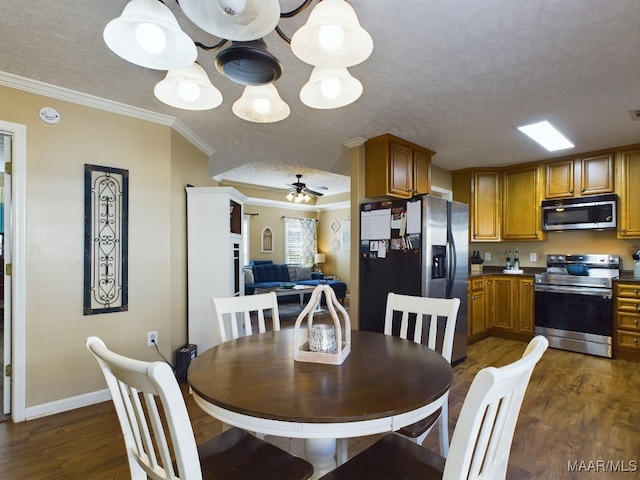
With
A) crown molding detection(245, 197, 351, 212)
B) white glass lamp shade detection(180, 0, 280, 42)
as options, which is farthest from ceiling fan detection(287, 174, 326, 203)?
white glass lamp shade detection(180, 0, 280, 42)

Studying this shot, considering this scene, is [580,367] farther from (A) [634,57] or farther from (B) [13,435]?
(B) [13,435]

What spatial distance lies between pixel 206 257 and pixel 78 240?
1.02 meters

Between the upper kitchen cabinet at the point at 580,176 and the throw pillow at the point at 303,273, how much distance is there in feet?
16.1

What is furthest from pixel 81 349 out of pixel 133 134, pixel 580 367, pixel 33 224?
pixel 580 367

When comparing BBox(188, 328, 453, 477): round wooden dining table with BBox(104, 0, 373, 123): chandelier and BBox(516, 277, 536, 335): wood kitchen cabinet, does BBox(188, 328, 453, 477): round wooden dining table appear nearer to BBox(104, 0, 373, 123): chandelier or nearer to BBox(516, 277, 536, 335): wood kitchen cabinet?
BBox(104, 0, 373, 123): chandelier

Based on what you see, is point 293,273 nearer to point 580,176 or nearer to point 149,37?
point 580,176

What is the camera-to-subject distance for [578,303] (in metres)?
3.67

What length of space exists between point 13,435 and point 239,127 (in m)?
2.81

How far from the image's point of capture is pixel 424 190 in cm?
383

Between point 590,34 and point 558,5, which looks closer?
point 558,5

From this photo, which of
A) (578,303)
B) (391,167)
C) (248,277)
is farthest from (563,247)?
(248,277)

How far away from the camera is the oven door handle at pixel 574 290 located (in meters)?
3.49

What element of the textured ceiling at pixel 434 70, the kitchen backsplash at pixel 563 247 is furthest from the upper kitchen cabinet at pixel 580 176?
the kitchen backsplash at pixel 563 247

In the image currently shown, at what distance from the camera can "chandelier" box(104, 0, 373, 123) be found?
1.10 m
